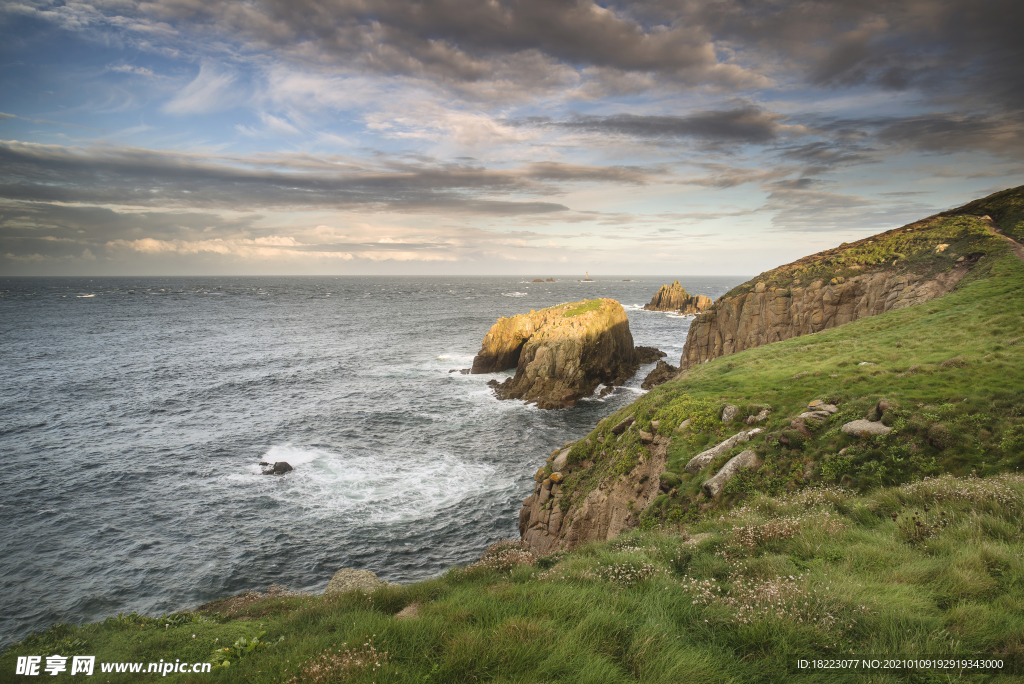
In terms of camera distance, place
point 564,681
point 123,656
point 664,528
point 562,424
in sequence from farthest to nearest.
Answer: point 562,424, point 664,528, point 123,656, point 564,681

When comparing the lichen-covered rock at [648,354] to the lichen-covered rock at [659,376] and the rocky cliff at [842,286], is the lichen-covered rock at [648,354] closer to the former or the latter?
the lichen-covered rock at [659,376]

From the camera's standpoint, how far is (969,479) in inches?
350

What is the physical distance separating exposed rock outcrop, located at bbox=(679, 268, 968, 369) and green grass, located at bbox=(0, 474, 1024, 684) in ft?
109

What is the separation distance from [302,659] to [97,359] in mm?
83977

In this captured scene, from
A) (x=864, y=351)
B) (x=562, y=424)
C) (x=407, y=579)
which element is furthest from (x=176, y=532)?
Result: (x=864, y=351)

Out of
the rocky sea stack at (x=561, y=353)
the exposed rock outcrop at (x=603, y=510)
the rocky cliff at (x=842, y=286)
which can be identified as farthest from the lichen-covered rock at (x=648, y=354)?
the exposed rock outcrop at (x=603, y=510)

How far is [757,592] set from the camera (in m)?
6.33

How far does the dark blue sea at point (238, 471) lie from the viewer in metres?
21.7

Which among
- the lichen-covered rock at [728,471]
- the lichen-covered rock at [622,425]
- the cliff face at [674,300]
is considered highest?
the cliff face at [674,300]

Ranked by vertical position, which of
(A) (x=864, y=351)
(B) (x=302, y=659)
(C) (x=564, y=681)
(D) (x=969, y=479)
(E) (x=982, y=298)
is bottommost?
(B) (x=302, y=659)

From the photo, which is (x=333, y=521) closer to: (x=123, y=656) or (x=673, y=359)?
(x=123, y=656)

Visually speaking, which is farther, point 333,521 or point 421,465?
point 421,465

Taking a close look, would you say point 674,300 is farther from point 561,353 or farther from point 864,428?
point 864,428

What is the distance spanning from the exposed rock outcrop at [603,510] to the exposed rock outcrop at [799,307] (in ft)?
93.4
